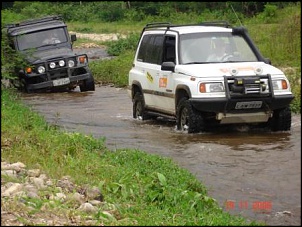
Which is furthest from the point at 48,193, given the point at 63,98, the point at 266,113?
the point at 63,98

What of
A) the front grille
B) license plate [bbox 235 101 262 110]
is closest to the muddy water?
license plate [bbox 235 101 262 110]

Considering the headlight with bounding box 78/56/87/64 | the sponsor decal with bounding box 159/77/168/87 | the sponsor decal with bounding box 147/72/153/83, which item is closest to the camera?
the sponsor decal with bounding box 159/77/168/87

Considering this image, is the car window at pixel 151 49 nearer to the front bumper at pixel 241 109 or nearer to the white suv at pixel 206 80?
the white suv at pixel 206 80

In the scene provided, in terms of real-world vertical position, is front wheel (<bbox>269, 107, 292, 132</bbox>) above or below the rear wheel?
above

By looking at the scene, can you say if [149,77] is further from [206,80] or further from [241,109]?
[241,109]

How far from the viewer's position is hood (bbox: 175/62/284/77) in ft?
34.9

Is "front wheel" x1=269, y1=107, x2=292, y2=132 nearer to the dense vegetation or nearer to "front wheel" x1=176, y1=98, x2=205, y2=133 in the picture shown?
the dense vegetation

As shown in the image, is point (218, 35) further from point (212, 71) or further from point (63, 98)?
point (63, 98)

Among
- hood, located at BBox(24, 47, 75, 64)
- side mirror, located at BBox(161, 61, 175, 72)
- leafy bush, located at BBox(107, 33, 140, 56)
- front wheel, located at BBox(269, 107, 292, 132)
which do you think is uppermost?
side mirror, located at BBox(161, 61, 175, 72)

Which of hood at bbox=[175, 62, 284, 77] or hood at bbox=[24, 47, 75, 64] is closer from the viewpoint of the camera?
hood at bbox=[175, 62, 284, 77]

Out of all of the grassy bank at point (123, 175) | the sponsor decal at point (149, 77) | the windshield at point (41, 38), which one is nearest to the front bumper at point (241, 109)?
the grassy bank at point (123, 175)

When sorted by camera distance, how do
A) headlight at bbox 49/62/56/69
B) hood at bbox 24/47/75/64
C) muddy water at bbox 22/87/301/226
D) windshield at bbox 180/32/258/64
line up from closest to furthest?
muddy water at bbox 22/87/301/226 → windshield at bbox 180/32/258/64 → hood at bbox 24/47/75/64 → headlight at bbox 49/62/56/69

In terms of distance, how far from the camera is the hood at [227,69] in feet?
34.9

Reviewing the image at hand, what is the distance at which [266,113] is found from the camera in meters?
10.6
